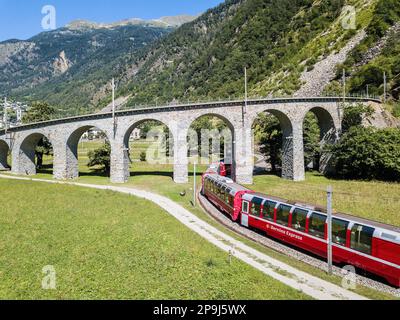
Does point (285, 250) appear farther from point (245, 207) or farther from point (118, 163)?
point (118, 163)

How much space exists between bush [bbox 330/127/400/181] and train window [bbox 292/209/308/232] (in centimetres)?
3079

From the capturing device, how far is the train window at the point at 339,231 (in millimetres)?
19797

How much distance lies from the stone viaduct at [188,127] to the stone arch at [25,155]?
11.5 inches

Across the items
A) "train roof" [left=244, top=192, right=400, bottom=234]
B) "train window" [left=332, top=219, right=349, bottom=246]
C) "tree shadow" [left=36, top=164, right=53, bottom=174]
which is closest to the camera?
"train roof" [left=244, top=192, right=400, bottom=234]

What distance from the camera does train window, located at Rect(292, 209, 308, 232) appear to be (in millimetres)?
22719

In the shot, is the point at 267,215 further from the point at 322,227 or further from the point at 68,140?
the point at 68,140

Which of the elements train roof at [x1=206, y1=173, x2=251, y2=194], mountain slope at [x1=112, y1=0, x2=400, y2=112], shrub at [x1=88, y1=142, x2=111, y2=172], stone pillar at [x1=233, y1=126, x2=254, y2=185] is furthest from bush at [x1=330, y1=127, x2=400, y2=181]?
shrub at [x1=88, y1=142, x2=111, y2=172]

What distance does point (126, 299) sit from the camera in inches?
575

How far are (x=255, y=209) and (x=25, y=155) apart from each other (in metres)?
50.1

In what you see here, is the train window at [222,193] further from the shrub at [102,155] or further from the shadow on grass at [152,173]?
the shrub at [102,155]

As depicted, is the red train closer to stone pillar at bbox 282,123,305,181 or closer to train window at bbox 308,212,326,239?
train window at bbox 308,212,326,239

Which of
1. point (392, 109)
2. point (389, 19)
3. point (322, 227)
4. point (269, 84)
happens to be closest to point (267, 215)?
point (322, 227)

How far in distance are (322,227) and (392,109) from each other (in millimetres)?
57683

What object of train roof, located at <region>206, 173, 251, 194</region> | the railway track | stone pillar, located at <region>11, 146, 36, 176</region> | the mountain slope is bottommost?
the railway track
